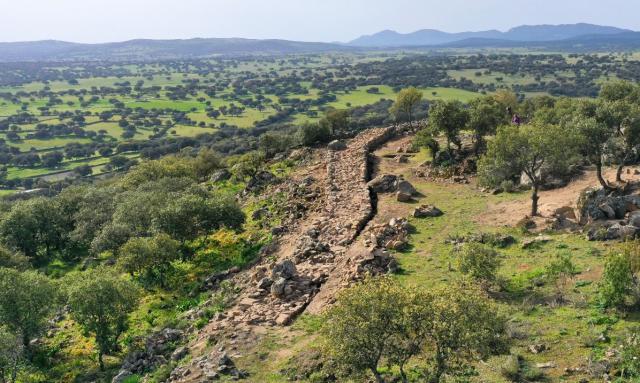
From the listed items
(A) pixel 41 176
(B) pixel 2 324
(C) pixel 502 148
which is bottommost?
(A) pixel 41 176

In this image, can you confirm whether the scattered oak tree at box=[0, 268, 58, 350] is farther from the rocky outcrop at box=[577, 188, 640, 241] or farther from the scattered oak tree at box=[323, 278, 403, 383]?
the rocky outcrop at box=[577, 188, 640, 241]

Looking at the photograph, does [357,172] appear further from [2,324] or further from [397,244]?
[2,324]

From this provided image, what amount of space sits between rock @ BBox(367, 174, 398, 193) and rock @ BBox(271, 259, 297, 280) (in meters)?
19.8

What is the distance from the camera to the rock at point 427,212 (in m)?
45.9

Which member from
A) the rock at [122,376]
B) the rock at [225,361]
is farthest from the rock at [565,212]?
the rock at [122,376]

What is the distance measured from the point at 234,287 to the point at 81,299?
10.5m

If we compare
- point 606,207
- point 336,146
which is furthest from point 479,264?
point 336,146

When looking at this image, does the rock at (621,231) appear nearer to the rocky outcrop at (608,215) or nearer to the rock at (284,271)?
the rocky outcrop at (608,215)

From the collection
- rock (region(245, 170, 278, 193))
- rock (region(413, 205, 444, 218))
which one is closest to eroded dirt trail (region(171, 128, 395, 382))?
rock (region(413, 205, 444, 218))

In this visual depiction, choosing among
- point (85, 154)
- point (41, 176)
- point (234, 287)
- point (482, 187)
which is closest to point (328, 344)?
point (234, 287)

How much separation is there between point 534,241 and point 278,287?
18898 millimetres

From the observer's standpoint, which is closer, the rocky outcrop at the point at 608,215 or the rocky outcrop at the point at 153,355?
the rocky outcrop at the point at 153,355

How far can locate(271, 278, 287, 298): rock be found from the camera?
34.5 metres

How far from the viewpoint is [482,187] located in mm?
52688
